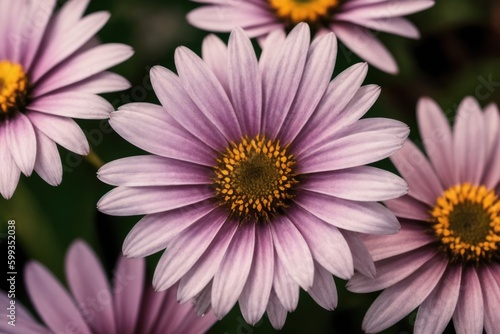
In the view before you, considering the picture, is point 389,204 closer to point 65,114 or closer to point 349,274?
point 349,274

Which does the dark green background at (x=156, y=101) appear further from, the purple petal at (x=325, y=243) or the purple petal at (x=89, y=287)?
the purple petal at (x=325, y=243)

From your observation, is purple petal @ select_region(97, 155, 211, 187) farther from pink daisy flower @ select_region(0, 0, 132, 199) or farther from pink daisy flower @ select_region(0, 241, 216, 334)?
pink daisy flower @ select_region(0, 241, 216, 334)

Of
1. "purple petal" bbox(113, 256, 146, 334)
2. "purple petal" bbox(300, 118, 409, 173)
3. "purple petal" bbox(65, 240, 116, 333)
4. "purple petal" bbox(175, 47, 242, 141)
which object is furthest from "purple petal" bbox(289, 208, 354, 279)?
"purple petal" bbox(65, 240, 116, 333)

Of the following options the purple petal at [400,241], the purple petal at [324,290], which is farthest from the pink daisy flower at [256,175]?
the purple petal at [400,241]

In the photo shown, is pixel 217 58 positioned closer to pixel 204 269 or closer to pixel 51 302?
pixel 204 269

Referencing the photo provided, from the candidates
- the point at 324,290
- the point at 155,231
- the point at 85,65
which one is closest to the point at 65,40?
the point at 85,65

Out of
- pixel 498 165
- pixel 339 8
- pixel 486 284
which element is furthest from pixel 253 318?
pixel 339 8
